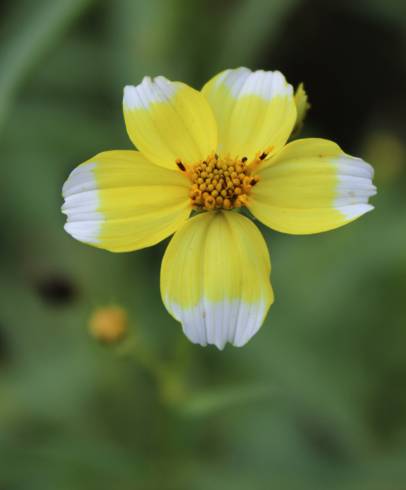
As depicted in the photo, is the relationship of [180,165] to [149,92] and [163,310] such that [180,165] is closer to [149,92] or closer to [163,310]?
[149,92]

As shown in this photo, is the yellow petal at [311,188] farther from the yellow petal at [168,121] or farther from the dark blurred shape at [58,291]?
the dark blurred shape at [58,291]

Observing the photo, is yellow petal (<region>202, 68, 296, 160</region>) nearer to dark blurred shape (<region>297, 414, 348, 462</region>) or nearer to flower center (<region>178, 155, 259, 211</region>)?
flower center (<region>178, 155, 259, 211</region>)

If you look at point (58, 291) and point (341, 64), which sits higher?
point (341, 64)

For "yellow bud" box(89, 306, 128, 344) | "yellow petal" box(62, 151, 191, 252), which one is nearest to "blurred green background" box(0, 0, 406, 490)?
"yellow bud" box(89, 306, 128, 344)

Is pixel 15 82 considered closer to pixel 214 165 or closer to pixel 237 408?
pixel 214 165

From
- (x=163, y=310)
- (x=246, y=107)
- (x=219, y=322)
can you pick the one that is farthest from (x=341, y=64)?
(x=219, y=322)

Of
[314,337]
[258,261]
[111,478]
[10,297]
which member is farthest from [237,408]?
[258,261]

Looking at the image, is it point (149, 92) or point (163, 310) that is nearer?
point (149, 92)
